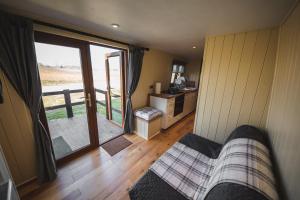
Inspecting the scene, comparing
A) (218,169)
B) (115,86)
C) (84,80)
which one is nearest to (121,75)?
(115,86)

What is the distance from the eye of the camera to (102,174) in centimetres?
189

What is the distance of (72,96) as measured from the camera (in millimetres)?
2154

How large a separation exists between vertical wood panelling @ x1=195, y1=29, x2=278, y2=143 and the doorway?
190 cm

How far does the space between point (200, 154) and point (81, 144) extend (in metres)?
2.27

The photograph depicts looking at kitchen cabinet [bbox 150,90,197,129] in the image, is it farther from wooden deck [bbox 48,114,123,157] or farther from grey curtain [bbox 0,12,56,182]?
grey curtain [bbox 0,12,56,182]

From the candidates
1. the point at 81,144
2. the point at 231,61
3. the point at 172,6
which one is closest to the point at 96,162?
the point at 81,144

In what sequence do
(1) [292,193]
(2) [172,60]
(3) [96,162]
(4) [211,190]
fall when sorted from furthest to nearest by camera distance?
(2) [172,60], (3) [96,162], (4) [211,190], (1) [292,193]

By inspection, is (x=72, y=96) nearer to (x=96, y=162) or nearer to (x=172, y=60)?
(x=96, y=162)

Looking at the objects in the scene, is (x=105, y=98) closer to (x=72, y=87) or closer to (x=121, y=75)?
(x=121, y=75)

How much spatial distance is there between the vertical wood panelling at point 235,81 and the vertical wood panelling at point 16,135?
8.84 ft

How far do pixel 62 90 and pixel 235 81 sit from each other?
9.33 feet

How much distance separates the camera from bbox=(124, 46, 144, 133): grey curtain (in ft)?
8.69

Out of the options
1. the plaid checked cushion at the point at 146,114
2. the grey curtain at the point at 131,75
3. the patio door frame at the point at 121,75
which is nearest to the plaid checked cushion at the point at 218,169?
the plaid checked cushion at the point at 146,114

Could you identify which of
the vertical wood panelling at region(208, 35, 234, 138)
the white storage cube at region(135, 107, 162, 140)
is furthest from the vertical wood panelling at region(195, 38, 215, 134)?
the white storage cube at region(135, 107, 162, 140)
